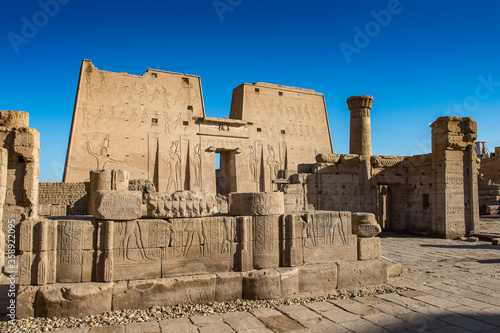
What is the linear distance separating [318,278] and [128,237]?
295 cm

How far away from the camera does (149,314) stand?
469 cm

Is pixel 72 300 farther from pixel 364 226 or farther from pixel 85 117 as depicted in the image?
pixel 85 117

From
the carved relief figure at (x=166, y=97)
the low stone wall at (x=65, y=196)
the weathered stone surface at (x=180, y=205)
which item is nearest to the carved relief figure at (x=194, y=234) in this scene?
the weathered stone surface at (x=180, y=205)

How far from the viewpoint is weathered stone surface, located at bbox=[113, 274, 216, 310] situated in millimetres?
4863

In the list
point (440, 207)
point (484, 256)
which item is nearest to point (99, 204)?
point (484, 256)

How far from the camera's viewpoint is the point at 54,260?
15.9 feet

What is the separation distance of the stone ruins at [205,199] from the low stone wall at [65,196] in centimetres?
5

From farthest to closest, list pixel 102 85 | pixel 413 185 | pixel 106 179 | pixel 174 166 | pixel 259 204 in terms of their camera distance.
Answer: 1. pixel 174 166
2. pixel 102 85
3. pixel 413 185
4. pixel 106 179
5. pixel 259 204

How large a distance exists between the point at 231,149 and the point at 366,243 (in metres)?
14.4

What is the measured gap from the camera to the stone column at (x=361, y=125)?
16531mm

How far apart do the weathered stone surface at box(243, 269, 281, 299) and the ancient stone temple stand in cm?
1081

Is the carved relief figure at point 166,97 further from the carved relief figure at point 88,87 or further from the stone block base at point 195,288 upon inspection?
the stone block base at point 195,288

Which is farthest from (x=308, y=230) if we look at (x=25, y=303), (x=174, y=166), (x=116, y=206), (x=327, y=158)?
(x=174, y=166)

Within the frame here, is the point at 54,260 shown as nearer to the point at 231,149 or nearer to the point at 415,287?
the point at 415,287
